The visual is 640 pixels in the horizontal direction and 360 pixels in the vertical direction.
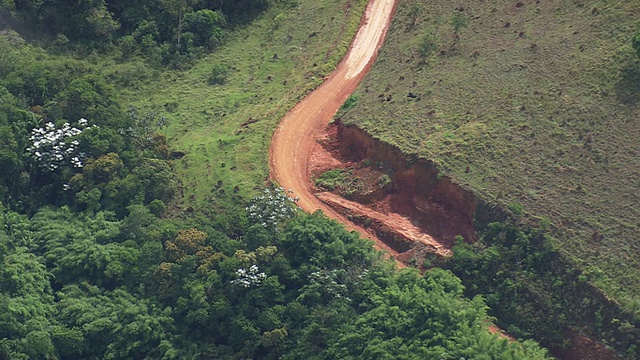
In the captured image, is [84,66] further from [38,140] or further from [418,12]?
[418,12]

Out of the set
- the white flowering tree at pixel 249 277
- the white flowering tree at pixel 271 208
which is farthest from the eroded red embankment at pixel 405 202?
the white flowering tree at pixel 249 277

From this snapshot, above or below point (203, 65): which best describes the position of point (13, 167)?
below

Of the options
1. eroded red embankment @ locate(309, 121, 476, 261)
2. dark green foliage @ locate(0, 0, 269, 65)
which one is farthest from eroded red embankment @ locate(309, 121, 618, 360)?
dark green foliage @ locate(0, 0, 269, 65)

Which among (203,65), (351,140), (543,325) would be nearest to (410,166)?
(351,140)

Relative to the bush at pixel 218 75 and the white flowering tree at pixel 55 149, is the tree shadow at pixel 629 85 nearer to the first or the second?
the bush at pixel 218 75

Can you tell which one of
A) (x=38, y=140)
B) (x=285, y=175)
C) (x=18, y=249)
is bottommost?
(x=18, y=249)
